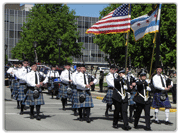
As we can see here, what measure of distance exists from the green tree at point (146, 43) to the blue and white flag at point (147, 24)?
10.8 m

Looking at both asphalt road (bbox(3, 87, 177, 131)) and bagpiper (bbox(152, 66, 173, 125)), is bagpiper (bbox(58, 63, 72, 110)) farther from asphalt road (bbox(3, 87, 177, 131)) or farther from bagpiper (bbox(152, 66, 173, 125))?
bagpiper (bbox(152, 66, 173, 125))

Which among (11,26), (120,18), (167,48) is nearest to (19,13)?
(11,26)

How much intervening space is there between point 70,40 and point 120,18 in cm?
2407

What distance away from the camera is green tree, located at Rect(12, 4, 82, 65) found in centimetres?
3468

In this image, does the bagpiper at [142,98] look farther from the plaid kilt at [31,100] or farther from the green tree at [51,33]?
the green tree at [51,33]

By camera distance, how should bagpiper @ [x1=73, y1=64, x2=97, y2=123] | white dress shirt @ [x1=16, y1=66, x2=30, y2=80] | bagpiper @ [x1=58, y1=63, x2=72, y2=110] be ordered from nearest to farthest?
bagpiper @ [x1=73, y1=64, x2=97, y2=123], white dress shirt @ [x1=16, y1=66, x2=30, y2=80], bagpiper @ [x1=58, y1=63, x2=72, y2=110]

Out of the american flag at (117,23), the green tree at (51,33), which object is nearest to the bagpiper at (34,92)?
the american flag at (117,23)

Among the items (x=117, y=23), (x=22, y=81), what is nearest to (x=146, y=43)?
(x=117, y=23)

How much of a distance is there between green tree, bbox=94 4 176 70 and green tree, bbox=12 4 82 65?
8388mm

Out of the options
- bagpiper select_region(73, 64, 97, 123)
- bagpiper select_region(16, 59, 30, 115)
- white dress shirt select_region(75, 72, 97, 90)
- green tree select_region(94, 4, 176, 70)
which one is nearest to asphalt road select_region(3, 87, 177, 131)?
bagpiper select_region(73, 64, 97, 123)

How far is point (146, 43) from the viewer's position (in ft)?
75.5

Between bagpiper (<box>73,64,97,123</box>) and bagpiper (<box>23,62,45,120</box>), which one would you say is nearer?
bagpiper (<box>73,64,97,123</box>)

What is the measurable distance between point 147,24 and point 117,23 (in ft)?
4.02

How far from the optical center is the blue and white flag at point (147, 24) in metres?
11.5
